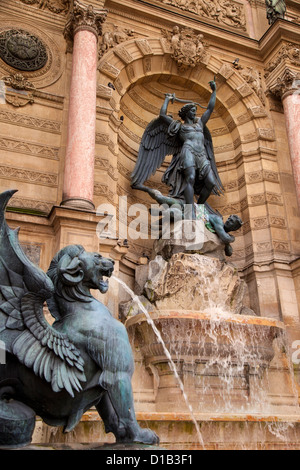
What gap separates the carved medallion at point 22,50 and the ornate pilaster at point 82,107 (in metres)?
0.68

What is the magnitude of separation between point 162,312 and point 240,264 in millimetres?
4190

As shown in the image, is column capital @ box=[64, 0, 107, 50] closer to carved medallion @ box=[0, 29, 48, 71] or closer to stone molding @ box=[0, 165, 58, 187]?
carved medallion @ box=[0, 29, 48, 71]

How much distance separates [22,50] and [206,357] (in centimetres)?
705

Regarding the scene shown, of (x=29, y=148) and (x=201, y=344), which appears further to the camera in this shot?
(x=29, y=148)

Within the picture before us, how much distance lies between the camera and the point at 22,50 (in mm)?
8914

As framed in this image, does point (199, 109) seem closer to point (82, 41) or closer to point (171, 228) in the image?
point (82, 41)

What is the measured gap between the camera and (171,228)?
8086mm

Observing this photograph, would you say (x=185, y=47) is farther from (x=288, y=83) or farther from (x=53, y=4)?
(x=53, y=4)

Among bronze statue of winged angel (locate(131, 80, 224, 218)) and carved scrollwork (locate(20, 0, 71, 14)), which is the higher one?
carved scrollwork (locate(20, 0, 71, 14))

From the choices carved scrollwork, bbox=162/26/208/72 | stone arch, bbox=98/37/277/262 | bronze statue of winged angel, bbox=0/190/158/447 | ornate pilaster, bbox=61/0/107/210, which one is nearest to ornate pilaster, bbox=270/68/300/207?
stone arch, bbox=98/37/277/262

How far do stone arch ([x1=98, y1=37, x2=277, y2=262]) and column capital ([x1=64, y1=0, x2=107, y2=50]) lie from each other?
0.79 meters

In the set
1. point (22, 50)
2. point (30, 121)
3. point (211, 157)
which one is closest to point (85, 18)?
point (22, 50)

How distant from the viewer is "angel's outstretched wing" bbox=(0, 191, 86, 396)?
2.48 m
